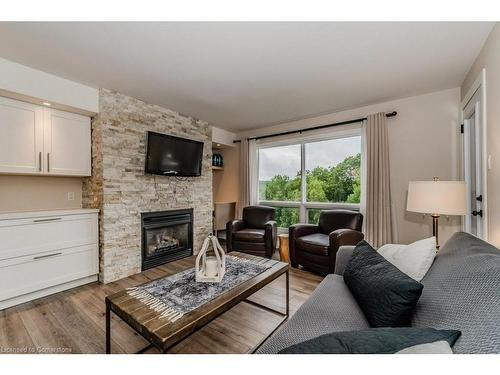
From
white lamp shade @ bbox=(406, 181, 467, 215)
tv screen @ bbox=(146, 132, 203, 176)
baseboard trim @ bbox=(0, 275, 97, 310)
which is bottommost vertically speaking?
baseboard trim @ bbox=(0, 275, 97, 310)

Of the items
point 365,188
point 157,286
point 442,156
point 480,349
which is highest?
point 442,156

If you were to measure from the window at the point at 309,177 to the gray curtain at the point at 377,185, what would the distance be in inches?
10.0

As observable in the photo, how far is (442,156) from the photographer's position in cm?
281

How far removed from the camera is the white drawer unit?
213 cm

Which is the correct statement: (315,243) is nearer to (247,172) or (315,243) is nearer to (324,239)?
(324,239)

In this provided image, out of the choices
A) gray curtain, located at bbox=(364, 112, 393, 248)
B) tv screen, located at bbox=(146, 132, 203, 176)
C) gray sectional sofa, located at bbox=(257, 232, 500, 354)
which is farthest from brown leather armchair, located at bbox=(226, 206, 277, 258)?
gray sectional sofa, located at bbox=(257, 232, 500, 354)

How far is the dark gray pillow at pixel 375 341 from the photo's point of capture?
2.08ft

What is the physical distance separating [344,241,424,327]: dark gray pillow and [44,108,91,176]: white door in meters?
3.17

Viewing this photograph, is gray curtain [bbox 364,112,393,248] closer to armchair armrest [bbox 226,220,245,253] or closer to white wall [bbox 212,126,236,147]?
armchair armrest [bbox 226,220,245,253]

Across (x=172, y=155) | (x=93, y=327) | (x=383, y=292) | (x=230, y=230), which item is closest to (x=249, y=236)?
(x=230, y=230)

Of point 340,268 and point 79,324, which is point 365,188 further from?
point 79,324

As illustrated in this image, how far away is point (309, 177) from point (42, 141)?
12.0ft

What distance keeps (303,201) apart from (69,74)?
11.8 feet
